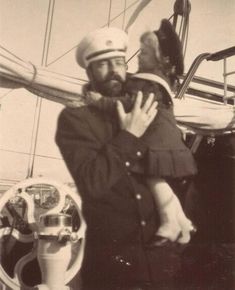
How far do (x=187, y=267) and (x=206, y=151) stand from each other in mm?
432

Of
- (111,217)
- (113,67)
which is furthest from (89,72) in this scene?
(111,217)

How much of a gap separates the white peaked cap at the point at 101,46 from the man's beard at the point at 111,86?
0.22 feet

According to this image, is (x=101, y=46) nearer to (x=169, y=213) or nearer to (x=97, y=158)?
(x=97, y=158)

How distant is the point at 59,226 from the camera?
1.35m

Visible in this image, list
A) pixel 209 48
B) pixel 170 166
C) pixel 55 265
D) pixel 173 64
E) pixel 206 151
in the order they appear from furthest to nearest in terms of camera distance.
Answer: pixel 209 48 → pixel 206 151 → pixel 173 64 → pixel 170 166 → pixel 55 265

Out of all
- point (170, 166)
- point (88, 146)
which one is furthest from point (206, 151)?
point (88, 146)

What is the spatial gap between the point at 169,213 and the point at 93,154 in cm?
29

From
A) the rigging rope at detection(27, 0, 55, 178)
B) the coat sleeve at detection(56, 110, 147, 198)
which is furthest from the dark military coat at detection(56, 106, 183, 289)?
the rigging rope at detection(27, 0, 55, 178)

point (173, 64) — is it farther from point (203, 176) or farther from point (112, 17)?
point (203, 176)

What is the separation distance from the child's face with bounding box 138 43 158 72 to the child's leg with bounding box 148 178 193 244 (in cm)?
37

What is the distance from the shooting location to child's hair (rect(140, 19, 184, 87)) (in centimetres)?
159

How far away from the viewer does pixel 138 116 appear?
1438 mm

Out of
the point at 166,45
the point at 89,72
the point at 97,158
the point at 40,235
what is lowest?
the point at 40,235

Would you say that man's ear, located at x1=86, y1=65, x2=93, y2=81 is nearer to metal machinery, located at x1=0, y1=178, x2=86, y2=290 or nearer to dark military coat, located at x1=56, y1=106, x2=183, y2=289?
dark military coat, located at x1=56, y1=106, x2=183, y2=289
